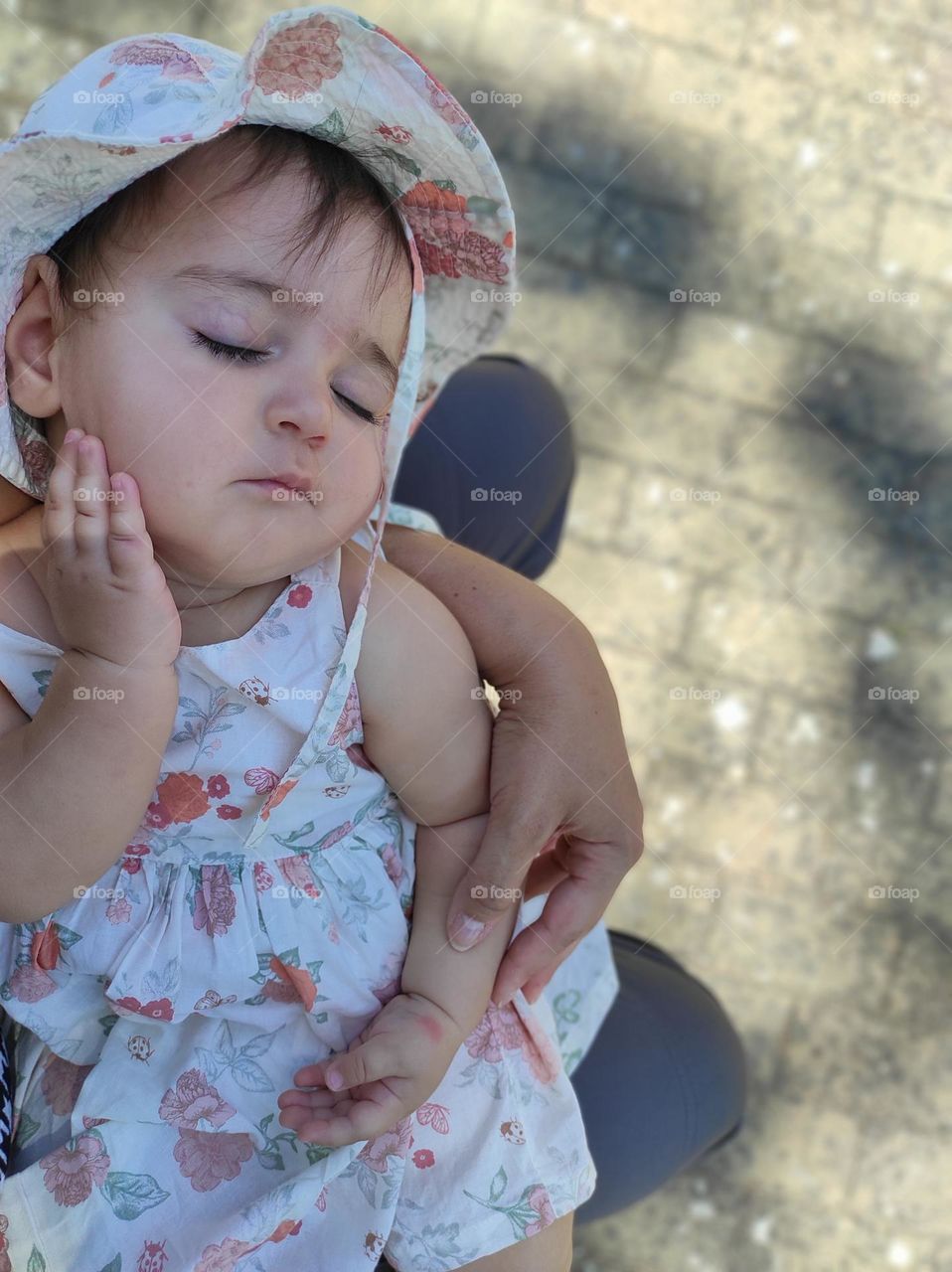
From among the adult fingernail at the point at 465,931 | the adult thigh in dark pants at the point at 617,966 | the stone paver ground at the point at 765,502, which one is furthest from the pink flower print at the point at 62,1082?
the stone paver ground at the point at 765,502

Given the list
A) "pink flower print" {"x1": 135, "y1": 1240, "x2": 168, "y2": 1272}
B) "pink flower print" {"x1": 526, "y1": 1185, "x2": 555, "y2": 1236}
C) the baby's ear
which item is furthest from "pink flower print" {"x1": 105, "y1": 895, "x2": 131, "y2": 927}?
"pink flower print" {"x1": 526, "y1": 1185, "x2": 555, "y2": 1236}

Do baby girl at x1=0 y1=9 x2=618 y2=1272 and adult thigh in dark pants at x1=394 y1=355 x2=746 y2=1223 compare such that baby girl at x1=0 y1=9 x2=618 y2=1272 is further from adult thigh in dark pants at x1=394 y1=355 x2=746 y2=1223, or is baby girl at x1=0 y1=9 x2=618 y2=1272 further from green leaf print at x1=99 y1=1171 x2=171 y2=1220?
adult thigh in dark pants at x1=394 y1=355 x2=746 y2=1223

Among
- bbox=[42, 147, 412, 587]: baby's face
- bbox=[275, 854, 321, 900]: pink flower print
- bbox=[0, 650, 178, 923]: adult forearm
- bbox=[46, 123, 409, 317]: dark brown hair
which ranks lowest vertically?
bbox=[275, 854, 321, 900]: pink flower print

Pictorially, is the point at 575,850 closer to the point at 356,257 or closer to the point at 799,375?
the point at 356,257

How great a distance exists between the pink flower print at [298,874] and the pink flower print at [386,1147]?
0.26 m

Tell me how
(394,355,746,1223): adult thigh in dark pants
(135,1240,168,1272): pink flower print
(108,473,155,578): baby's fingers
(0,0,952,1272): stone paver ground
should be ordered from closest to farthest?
(108,473,155,578): baby's fingers
(135,1240,168,1272): pink flower print
(394,355,746,1223): adult thigh in dark pants
(0,0,952,1272): stone paver ground

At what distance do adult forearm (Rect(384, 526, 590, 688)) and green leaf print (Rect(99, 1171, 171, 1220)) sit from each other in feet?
2.20

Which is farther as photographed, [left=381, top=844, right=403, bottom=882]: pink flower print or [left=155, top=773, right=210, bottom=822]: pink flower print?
[left=381, top=844, right=403, bottom=882]: pink flower print

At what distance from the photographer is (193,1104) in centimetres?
123

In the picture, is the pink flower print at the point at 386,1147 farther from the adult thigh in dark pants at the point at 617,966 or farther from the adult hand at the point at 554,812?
the adult thigh in dark pants at the point at 617,966

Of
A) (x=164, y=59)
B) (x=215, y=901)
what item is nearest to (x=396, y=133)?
(x=164, y=59)

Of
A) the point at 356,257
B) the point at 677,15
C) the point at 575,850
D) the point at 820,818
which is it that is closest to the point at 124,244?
the point at 356,257

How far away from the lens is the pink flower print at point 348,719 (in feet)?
4.05

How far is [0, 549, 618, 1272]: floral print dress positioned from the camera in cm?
119
